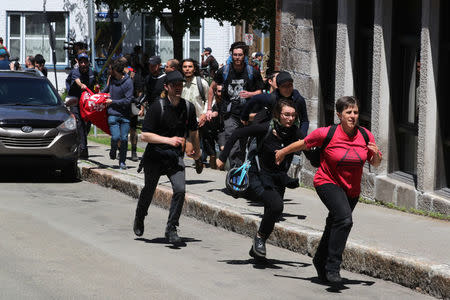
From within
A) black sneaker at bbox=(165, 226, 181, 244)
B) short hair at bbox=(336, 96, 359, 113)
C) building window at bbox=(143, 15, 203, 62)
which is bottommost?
black sneaker at bbox=(165, 226, 181, 244)

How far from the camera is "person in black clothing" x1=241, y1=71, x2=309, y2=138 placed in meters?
11.1

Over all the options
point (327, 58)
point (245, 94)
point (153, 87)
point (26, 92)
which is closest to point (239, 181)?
point (245, 94)

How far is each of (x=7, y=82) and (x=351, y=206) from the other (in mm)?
9294

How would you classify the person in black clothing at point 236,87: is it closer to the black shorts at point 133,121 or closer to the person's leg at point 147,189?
the person's leg at point 147,189

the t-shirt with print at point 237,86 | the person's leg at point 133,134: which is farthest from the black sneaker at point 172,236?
the person's leg at point 133,134

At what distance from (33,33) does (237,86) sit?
81.8ft

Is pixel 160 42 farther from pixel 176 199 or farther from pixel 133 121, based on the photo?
pixel 176 199

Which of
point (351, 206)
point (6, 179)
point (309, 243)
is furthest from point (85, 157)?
point (351, 206)

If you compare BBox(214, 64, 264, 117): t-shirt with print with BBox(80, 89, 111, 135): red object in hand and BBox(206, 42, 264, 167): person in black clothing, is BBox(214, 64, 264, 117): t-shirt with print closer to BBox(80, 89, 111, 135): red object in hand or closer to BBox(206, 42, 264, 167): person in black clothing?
BBox(206, 42, 264, 167): person in black clothing

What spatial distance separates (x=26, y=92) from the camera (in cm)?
1661

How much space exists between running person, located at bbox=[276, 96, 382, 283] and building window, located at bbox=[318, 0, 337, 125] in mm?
6608

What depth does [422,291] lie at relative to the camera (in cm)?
849

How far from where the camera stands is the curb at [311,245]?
8.42 metres

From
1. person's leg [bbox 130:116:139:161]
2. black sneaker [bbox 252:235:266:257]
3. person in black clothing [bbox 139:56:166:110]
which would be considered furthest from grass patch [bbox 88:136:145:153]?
black sneaker [bbox 252:235:266:257]
